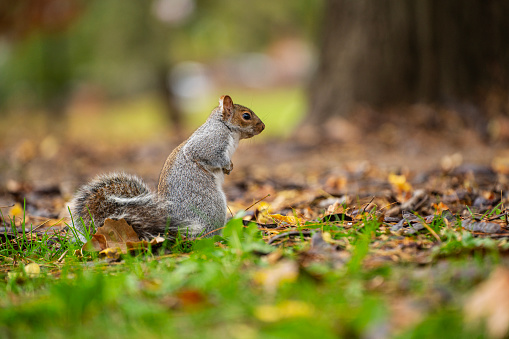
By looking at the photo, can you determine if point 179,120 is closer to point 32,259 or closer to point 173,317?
point 32,259

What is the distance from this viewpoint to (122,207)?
2.47m

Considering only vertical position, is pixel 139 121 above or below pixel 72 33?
below

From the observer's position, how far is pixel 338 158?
17.1ft

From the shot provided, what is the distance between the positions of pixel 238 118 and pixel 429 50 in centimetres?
366

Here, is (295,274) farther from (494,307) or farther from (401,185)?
(401,185)

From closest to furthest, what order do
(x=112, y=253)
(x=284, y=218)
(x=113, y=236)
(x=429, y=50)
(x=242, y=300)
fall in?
1. (x=242, y=300)
2. (x=112, y=253)
3. (x=113, y=236)
4. (x=284, y=218)
5. (x=429, y=50)

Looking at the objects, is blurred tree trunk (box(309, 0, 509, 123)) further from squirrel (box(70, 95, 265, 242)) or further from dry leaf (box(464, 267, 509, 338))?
dry leaf (box(464, 267, 509, 338))

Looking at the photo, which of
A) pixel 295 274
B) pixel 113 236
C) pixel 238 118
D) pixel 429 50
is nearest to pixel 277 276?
pixel 295 274

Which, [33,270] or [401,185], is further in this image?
[401,185]

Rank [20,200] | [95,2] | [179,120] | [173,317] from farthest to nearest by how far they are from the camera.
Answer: [179,120] → [95,2] → [20,200] → [173,317]

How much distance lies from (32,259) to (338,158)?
133 inches

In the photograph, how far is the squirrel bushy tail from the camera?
244 cm

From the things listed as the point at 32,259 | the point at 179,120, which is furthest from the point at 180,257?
the point at 179,120

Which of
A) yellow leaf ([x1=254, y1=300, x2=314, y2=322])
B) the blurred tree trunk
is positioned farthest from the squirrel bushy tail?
the blurred tree trunk
